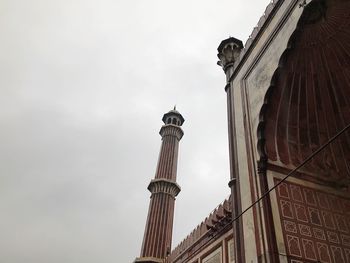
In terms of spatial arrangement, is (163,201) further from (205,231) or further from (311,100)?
(311,100)

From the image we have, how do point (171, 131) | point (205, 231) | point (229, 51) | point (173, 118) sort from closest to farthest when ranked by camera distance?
point (205, 231)
point (229, 51)
point (171, 131)
point (173, 118)

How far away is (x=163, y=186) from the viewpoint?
14312 millimetres

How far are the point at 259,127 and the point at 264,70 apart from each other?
1.15 metres

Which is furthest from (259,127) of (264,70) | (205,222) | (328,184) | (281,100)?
(205,222)

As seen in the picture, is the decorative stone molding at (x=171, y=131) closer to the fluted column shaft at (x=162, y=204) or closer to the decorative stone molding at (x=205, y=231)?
the fluted column shaft at (x=162, y=204)

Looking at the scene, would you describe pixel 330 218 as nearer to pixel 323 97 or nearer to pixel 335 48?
pixel 323 97

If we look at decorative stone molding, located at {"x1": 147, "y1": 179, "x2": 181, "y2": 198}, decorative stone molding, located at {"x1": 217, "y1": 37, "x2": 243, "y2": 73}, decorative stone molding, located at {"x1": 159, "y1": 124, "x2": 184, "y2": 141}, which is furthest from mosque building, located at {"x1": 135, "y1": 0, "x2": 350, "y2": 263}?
decorative stone molding, located at {"x1": 159, "y1": 124, "x2": 184, "y2": 141}

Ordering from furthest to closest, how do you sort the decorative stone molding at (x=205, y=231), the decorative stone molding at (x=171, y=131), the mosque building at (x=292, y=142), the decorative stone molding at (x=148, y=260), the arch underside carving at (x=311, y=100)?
1. the decorative stone molding at (x=171, y=131)
2. the decorative stone molding at (x=148, y=260)
3. the decorative stone molding at (x=205, y=231)
4. the arch underside carving at (x=311, y=100)
5. the mosque building at (x=292, y=142)

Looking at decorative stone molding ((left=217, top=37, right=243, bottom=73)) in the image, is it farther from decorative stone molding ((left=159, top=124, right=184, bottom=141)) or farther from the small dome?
the small dome

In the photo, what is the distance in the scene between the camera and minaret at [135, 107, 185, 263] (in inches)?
494

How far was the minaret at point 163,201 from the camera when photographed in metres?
12.5

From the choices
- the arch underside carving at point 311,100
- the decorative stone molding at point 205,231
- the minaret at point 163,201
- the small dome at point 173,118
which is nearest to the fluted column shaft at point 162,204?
the minaret at point 163,201

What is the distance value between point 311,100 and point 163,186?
31.9ft

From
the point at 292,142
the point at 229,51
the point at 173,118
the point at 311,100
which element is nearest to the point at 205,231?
the point at 292,142
